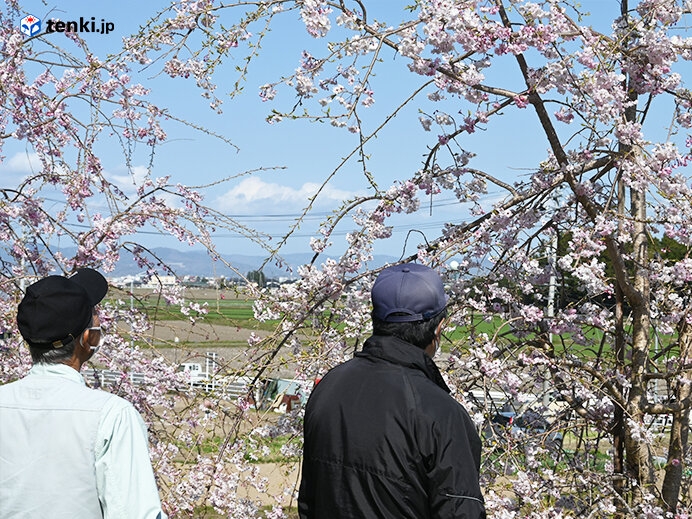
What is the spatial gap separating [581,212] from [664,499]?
1473 millimetres

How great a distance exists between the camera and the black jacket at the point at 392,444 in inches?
58.5

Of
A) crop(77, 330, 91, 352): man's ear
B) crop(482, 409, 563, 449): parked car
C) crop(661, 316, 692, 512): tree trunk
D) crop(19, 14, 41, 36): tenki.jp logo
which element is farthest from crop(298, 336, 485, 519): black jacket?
crop(19, 14, 41, 36): tenki.jp logo

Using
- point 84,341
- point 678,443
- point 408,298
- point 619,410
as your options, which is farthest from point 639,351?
point 84,341

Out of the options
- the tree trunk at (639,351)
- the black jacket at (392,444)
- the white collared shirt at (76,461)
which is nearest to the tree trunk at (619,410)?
the tree trunk at (639,351)

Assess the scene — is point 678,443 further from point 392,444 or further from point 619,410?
point 392,444

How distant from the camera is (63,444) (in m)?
1.58

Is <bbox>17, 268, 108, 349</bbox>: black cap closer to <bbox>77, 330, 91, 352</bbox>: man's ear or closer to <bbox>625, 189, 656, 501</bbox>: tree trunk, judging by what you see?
<bbox>77, 330, 91, 352</bbox>: man's ear

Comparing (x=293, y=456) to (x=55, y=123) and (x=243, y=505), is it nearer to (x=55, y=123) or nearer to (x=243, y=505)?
(x=243, y=505)

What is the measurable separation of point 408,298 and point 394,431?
0.32 m

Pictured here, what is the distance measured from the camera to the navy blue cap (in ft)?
5.47

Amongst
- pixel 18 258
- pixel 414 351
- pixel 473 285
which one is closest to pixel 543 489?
pixel 473 285

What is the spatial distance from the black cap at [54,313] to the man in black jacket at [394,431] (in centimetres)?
61

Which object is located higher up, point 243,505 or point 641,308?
point 641,308

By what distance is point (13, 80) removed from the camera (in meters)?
4.10
